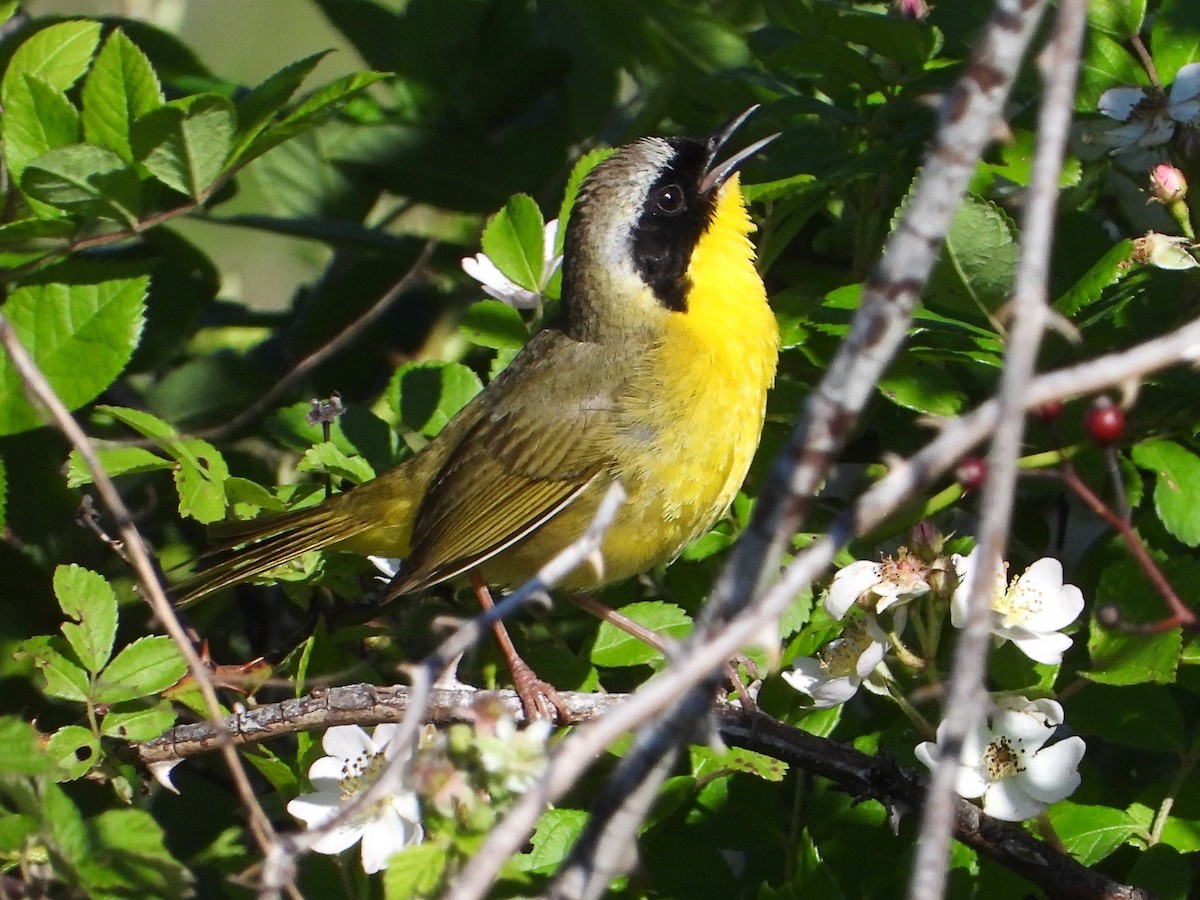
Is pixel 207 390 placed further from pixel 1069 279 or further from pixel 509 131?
pixel 1069 279

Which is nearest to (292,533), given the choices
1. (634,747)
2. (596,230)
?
(596,230)

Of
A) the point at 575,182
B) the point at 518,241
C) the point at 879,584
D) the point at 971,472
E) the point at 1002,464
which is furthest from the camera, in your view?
the point at 575,182

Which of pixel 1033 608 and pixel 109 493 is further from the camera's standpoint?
pixel 1033 608

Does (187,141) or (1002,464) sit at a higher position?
(187,141)

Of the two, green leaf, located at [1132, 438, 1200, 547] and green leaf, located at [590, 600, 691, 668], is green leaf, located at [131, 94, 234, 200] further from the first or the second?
green leaf, located at [1132, 438, 1200, 547]

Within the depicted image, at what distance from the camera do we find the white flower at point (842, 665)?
2.04m

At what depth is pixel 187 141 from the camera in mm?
2410

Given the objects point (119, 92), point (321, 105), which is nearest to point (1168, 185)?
point (321, 105)

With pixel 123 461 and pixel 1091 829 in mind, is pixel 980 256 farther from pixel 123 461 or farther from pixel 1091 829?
pixel 123 461

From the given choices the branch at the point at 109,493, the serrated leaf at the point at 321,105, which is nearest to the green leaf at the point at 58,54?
the serrated leaf at the point at 321,105

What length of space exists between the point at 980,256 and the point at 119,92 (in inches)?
54.9

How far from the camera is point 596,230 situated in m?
3.14

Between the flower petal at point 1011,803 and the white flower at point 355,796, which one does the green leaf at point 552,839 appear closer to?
the white flower at point 355,796

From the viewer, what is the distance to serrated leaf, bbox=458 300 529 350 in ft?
9.25
